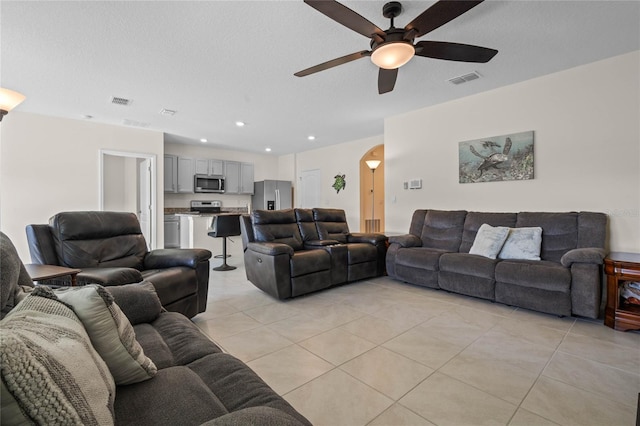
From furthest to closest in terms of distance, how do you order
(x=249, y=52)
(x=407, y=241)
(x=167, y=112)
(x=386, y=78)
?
(x=167, y=112), (x=407, y=241), (x=249, y=52), (x=386, y=78)

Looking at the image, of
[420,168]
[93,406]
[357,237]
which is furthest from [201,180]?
[93,406]

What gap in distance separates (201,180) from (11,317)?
658cm

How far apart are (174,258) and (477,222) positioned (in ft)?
11.4

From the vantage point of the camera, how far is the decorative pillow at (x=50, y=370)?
1.65ft

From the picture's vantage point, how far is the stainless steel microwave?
270 inches

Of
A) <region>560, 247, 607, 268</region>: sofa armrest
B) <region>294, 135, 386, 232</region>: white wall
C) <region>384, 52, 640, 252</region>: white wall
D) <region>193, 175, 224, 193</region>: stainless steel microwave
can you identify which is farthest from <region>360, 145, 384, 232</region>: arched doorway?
<region>560, 247, 607, 268</region>: sofa armrest

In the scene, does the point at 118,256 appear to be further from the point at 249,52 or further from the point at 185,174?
the point at 185,174

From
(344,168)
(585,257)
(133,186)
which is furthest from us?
(344,168)

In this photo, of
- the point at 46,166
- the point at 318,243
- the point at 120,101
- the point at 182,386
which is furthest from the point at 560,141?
the point at 46,166

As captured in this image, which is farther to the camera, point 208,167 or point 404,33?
point 208,167

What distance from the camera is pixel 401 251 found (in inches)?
150

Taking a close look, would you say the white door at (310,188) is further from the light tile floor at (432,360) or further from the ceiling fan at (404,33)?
the ceiling fan at (404,33)

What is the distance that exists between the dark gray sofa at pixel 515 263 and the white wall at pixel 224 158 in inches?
204

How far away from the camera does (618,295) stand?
2414mm
